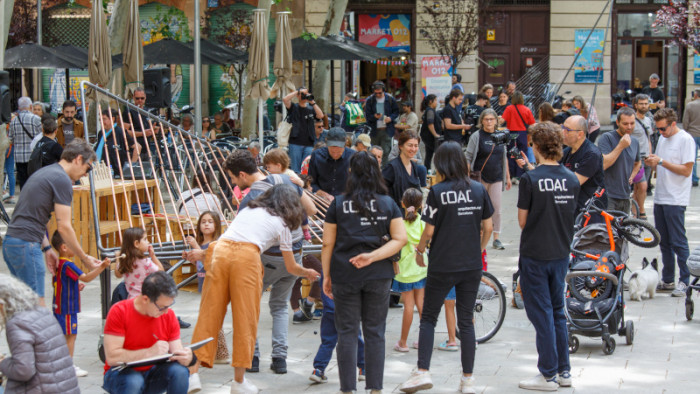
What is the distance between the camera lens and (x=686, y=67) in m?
28.1

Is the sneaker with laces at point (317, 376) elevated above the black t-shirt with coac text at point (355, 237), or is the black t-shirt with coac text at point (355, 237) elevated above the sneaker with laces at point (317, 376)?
the black t-shirt with coac text at point (355, 237)

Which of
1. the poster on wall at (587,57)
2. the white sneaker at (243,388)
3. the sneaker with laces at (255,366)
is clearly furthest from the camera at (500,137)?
the poster on wall at (587,57)

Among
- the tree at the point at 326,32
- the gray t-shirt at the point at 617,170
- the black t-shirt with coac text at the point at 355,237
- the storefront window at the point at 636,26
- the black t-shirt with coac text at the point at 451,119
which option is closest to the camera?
the black t-shirt with coac text at the point at 355,237

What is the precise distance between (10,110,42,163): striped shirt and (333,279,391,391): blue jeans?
33.8 ft

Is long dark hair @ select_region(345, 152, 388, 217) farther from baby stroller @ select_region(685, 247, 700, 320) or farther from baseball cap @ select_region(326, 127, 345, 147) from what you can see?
baby stroller @ select_region(685, 247, 700, 320)

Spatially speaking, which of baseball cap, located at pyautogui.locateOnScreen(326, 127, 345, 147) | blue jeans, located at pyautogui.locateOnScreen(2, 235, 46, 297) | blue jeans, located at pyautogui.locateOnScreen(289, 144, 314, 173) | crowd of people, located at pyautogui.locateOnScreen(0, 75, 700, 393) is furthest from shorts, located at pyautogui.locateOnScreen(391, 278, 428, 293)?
blue jeans, located at pyautogui.locateOnScreen(289, 144, 314, 173)

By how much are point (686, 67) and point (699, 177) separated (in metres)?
10.2

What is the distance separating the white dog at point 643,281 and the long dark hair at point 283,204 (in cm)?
419

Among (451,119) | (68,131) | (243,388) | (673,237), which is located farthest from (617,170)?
(68,131)

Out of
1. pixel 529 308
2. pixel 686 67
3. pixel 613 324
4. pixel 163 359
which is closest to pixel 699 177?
pixel 686 67

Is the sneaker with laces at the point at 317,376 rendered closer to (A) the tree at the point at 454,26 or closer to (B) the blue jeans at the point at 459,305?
(B) the blue jeans at the point at 459,305

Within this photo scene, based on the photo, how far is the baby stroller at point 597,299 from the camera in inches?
303

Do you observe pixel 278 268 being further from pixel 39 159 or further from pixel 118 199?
pixel 39 159

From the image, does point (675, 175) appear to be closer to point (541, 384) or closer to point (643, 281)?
point (643, 281)
